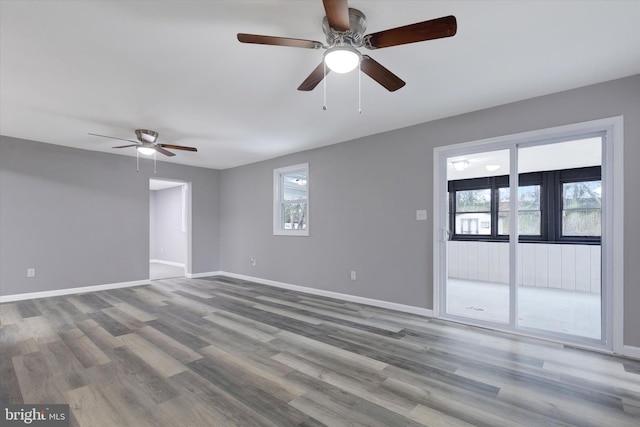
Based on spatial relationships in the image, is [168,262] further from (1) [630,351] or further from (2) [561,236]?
(1) [630,351]

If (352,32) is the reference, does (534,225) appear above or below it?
below

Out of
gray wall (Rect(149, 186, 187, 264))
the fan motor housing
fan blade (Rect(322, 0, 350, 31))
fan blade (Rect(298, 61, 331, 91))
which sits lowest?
gray wall (Rect(149, 186, 187, 264))

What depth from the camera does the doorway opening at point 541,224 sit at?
109 inches

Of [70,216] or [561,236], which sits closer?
[561,236]

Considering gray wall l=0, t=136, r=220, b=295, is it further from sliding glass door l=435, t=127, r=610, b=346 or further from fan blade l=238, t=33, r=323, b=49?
sliding glass door l=435, t=127, r=610, b=346

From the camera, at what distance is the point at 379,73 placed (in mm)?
2094

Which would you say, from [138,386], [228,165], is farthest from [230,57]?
[228,165]

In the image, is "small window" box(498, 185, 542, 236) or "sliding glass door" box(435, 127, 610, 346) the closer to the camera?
"sliding glass door" box(435, 127, 610, 346)

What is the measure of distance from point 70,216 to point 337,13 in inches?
222

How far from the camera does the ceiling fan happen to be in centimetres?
154

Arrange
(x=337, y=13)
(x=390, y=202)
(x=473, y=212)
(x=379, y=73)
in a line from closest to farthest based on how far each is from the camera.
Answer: (x=337, y=13)
(x=379, y=73)
(x=473, y=212)
(x=390, y=202)

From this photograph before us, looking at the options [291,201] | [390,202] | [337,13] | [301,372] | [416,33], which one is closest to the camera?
[337,13]


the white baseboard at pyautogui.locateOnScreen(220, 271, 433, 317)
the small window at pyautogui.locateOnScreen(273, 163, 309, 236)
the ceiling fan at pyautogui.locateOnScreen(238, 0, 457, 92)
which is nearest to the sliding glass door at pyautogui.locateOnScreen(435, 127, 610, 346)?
the white baseboard at pyautogui.locateOnScreen(220, 271, 433, 317)

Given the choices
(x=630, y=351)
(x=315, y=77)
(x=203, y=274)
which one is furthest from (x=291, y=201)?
(x=630, y=351)
